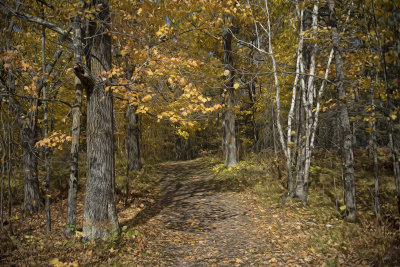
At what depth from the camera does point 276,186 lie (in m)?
9.34

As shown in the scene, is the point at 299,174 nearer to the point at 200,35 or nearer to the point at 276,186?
the point at 276,186

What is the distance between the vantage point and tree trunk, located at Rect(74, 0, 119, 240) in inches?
209

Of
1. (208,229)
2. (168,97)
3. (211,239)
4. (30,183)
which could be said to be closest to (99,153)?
(168,97)

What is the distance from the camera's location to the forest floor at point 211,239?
451cm

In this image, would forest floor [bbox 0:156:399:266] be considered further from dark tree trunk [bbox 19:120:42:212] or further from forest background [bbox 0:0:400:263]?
dark tree trunk [bbox 19:120:42:212]

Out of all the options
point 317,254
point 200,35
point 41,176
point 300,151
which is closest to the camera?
point 317,254

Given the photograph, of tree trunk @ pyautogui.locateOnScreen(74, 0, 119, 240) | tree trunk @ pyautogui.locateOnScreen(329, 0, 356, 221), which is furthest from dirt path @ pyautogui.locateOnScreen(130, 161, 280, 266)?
tree trunk @ pyautogui.locateOnScreen(329, 0, 356, 221)

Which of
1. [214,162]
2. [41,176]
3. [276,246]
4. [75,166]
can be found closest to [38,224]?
[75,166]

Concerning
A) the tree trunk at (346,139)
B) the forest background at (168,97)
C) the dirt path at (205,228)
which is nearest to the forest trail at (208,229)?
the dirt path at (205,228)

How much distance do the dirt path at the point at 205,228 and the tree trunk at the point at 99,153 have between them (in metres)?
1.33

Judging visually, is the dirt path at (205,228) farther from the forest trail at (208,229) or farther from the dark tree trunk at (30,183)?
the dark tree trunk at (30,183)

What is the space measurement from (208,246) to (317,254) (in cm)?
232

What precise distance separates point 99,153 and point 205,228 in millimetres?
3557

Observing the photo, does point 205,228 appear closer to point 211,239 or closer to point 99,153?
point 211,239
